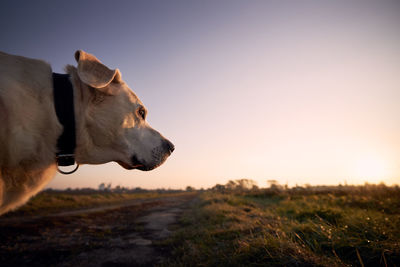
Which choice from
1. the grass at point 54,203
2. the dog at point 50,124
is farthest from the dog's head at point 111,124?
the grass at point 54,203

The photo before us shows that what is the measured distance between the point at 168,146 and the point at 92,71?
139cm

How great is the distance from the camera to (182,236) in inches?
204

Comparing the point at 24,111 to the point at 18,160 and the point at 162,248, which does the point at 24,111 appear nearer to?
the point at 18,160

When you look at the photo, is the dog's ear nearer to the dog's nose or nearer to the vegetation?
the dog's nose

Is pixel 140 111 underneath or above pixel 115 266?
above

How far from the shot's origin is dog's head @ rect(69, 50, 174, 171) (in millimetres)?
1917

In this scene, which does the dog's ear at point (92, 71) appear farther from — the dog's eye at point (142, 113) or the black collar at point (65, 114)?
the dog's eye at point (142, 113)

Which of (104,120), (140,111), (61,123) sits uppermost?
(140,111)

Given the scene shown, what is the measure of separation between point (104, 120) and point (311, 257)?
2.92 metres

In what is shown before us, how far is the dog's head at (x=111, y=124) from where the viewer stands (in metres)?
1.92

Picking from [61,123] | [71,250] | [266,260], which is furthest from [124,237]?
[61,123]

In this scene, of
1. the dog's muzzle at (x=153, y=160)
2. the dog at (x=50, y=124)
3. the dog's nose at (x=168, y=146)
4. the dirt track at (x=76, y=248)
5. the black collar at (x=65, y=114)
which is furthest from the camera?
the dirt track at (x=76, y=248)

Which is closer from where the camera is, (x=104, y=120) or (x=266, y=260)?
(x=104, y=120)

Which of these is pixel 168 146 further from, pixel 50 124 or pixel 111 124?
pixel 50 124
